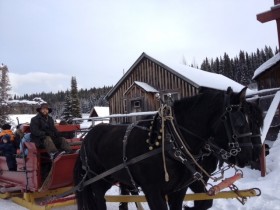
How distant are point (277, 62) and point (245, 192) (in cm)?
586

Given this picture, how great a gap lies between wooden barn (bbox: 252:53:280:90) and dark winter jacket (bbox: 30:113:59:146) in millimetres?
6077

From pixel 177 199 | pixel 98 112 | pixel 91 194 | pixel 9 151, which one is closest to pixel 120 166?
pixel 177 199

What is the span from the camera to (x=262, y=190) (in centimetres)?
542

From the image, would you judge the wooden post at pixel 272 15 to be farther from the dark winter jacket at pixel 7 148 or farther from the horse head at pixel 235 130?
the dark winter jacket at pixel 7 148

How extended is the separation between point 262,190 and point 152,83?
16621mm

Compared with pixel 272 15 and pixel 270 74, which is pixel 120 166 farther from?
pixel 270 74

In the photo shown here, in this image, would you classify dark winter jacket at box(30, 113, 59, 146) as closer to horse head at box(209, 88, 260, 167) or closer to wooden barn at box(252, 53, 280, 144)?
horse head at box(209, 88, 260, 167)

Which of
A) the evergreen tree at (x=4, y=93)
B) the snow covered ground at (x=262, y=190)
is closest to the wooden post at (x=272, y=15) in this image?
the snow covered ground at (x=262, y=190)

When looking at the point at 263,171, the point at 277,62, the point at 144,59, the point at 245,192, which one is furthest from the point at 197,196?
the point at 144,59

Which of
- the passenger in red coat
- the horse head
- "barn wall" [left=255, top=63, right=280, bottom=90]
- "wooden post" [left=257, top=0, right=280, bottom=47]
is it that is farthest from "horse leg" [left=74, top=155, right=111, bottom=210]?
"barn wall" [left=255, top=63, right=280, bottom=90]

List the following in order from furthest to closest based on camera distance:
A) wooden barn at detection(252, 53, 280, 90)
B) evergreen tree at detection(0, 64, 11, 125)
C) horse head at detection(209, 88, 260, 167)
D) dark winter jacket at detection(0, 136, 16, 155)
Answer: evergreen tree at detection(0, 64, 11, 125) → wooden barn at detection(252, 53, 280, 90) → dark winter jacket at detection(0, 136, 16, 155) → horse head at detection(209, 88, 260, 167)

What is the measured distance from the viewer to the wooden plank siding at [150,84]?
19844 millimetres

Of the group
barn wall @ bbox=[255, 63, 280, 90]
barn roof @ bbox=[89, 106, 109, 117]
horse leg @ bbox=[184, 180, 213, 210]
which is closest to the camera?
horse leg @ bbox=[184, 180, 213, 210]

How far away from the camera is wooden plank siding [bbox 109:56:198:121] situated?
19.8 m
